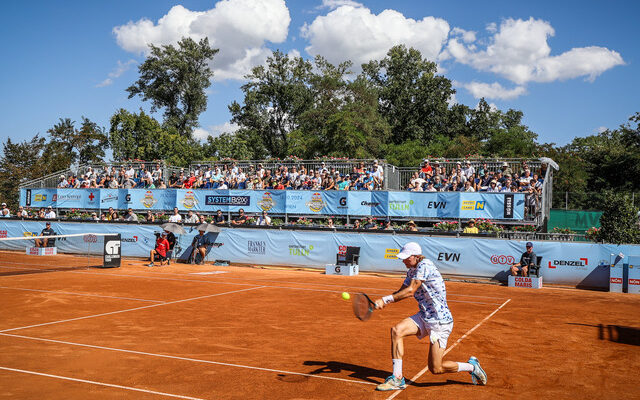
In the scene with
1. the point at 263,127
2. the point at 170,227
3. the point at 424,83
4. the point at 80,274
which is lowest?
the point at 80,274

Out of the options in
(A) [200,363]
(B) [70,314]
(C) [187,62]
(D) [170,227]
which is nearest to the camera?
(A) [200,363]

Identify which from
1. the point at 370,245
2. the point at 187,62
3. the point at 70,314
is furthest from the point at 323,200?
the point at 187,62

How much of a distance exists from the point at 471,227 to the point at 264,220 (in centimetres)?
1105

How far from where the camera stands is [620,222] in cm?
Answer: 2527

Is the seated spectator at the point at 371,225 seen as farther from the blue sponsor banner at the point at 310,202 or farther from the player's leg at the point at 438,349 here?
the player's leg at the point at 438,349

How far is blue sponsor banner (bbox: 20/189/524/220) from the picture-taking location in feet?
83.1

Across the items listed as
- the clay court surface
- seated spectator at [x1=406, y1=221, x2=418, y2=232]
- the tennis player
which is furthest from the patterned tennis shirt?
seated spectator at [x1=406, y1=221, x2=418, y2=232]

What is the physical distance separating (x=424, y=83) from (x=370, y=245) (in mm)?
44792

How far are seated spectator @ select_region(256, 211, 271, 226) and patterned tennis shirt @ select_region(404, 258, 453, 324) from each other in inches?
837

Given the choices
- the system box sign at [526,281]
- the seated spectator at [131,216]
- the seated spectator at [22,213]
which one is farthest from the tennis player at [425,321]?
the seated spectator at [22,213]

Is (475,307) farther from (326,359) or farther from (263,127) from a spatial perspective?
(263,127)

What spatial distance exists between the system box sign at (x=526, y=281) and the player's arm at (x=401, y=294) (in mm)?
15227

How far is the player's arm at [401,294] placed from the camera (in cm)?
747

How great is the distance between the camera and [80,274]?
2305cm
